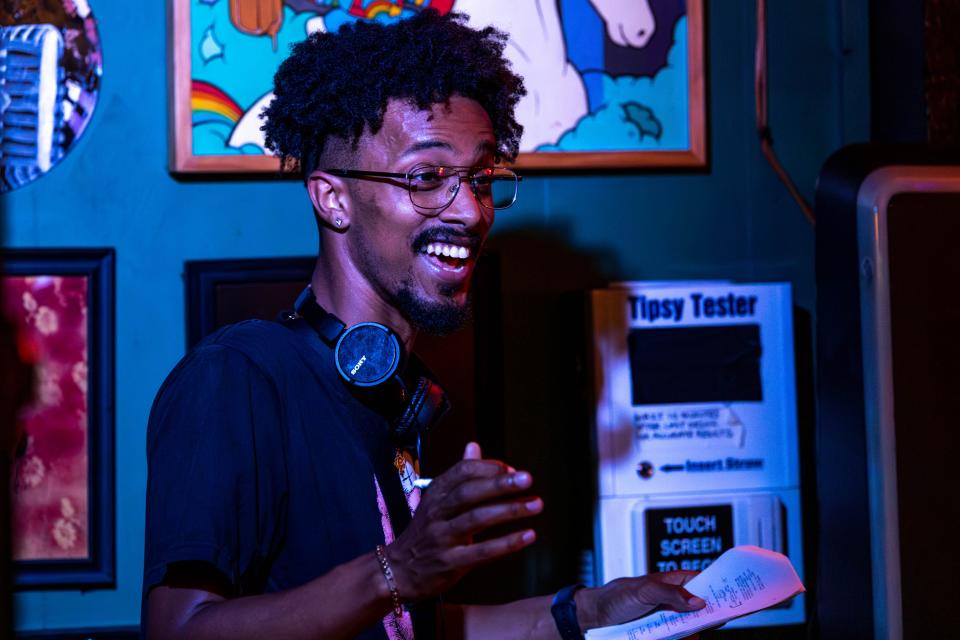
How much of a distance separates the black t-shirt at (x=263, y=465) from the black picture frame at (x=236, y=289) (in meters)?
0.55

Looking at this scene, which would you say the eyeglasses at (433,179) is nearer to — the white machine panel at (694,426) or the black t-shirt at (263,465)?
the black t-shirt at (263,465)

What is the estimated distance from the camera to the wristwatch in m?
1.54

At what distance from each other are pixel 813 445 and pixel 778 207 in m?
0.54

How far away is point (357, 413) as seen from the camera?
4.64ft

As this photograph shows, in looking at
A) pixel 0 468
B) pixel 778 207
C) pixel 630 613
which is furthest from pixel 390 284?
pixel 778 207

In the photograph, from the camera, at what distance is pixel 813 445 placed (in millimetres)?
2176

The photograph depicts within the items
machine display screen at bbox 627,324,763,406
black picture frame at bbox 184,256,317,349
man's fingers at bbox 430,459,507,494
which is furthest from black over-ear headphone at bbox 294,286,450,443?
machine display screen at bbox 627,324,763,406

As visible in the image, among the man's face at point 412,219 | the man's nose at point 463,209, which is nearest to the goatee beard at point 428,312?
the man's face at point 412,219

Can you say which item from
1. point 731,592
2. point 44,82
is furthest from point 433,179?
point 44,82

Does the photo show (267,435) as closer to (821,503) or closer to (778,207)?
(821,503)

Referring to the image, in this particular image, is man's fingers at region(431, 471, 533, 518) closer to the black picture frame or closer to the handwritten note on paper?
the handwritten note on paper

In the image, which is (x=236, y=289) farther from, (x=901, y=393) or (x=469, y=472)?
(x=901, y=393)

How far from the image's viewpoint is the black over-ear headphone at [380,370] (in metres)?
1.38

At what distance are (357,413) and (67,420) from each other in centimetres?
88
